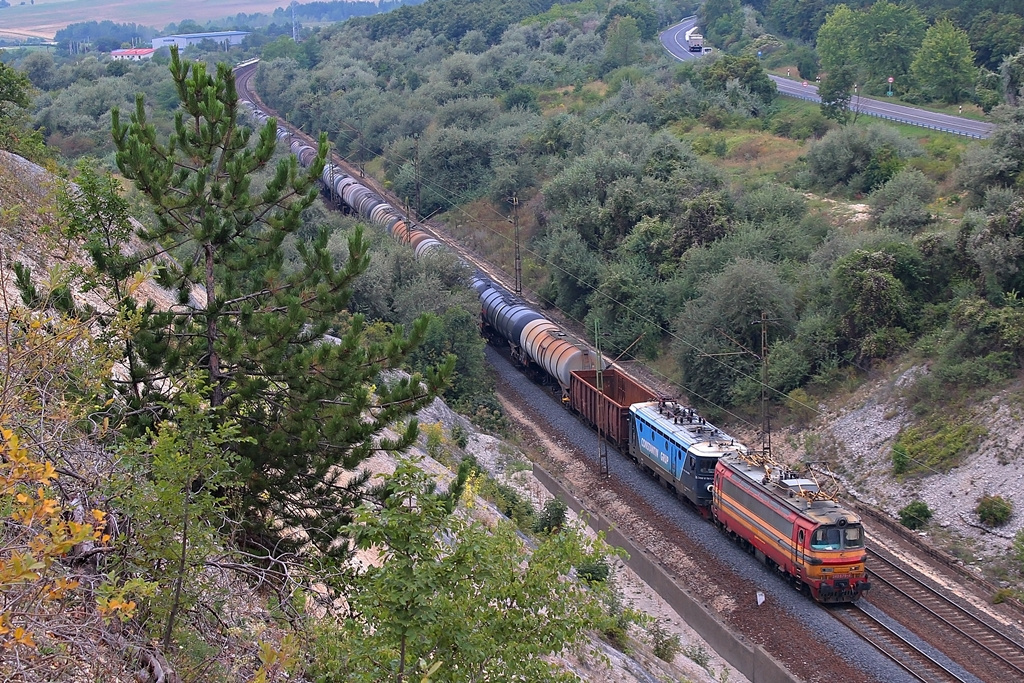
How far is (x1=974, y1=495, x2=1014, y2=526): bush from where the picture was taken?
21.0 meters

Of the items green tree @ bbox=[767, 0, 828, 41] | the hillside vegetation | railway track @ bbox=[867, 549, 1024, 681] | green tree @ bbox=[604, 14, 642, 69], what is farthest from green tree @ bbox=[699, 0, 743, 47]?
railway track @ bbox=[867, 549, 1024, 681]

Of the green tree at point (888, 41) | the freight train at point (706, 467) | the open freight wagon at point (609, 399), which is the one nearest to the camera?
the freight train at point (706, 467)

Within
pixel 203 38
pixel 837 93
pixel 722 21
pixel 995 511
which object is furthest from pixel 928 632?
pixel 203 38

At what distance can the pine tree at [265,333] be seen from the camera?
1204 cm

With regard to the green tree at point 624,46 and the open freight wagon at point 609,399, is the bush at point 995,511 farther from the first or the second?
the green tree at point 624,46

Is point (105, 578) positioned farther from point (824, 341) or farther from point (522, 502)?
point (824, 341)

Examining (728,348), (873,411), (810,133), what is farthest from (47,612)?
(810,133)

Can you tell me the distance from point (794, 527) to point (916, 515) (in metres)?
5.22

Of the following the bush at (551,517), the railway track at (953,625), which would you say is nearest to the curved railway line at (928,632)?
the railway track at (953,625)

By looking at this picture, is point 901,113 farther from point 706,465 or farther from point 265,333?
point 265,333

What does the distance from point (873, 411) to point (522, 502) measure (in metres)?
11.1

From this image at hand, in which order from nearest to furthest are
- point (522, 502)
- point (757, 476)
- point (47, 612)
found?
point (47, 612) → point (757, 476) → point (522, 502)

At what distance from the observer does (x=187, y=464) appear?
7539mm

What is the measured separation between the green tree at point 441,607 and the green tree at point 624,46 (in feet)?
240
